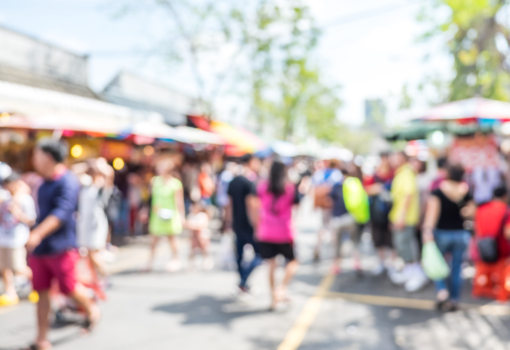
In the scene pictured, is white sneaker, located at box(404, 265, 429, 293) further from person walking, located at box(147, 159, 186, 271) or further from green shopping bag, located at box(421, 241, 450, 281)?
person walking, located at box(147, 159, 186, 271)

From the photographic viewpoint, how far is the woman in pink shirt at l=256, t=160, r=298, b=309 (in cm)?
484

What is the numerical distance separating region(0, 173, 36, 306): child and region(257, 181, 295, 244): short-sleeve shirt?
312 cm

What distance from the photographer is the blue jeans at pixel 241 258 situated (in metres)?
5.44

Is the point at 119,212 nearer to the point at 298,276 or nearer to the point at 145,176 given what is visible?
the point at 145,176

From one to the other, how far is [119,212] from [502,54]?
35.5ft

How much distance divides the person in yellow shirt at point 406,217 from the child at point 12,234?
16.8ft

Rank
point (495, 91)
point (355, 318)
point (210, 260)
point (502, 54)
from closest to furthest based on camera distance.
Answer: point (355, 318), point (210, 260), point (502, 54), point (495, 91)

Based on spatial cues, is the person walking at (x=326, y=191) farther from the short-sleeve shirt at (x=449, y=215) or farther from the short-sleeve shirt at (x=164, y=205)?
the short-sleeve shirt at (x=164, y=205)

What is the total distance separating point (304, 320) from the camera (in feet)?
15.2

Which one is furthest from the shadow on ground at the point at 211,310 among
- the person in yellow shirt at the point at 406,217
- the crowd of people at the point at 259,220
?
the person in yellow shirt at the point at 406,217

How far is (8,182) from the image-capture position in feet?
17.1

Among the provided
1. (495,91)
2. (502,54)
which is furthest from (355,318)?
(495,91)

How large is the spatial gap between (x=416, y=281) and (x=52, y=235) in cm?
486

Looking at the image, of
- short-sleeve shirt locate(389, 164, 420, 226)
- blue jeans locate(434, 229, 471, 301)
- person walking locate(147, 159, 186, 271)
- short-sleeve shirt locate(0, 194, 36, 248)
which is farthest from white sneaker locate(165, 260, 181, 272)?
blue jeans locate(434, 229, 471, 301)
